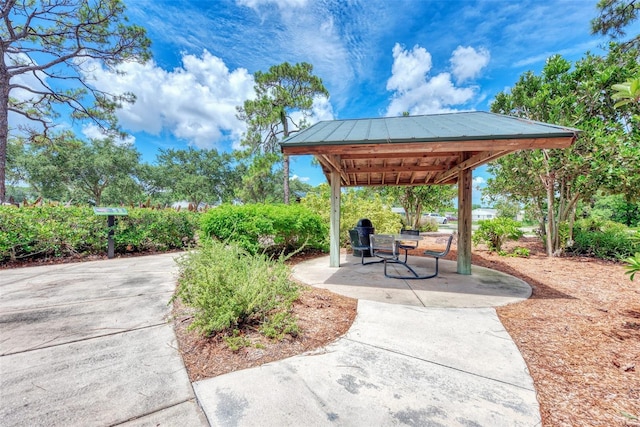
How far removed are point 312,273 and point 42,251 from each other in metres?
6.88

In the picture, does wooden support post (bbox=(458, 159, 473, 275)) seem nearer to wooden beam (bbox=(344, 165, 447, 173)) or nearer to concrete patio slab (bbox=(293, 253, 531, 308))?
concrete patio slab (bbox=(293, 253, 531, 308))

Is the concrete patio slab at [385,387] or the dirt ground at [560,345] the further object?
the dirt ground at [560,345]

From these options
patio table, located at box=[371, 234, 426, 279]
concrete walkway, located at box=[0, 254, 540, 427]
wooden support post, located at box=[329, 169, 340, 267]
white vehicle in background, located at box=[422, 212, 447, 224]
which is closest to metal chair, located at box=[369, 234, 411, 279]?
patio table, located at box=[371, 234, 426, 279]

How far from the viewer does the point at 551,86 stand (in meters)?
7.19

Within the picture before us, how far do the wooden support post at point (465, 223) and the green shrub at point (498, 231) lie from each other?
12.3ft

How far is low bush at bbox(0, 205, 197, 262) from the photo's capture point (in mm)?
5762

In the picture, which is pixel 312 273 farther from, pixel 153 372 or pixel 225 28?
pixel 225 28

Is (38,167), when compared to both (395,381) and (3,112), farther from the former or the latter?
(395,381)

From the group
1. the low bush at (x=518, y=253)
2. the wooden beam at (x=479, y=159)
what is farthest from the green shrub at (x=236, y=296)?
the low bush at (x=518, y=253)

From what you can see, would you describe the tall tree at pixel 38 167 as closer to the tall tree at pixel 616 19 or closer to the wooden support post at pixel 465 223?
the wooden support post at pixel 465 223

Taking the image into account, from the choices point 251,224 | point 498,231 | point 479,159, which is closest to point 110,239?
point 251,224

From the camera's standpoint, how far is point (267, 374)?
196cm

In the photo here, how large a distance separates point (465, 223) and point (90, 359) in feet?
20.7

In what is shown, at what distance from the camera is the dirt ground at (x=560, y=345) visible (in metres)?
1.74
